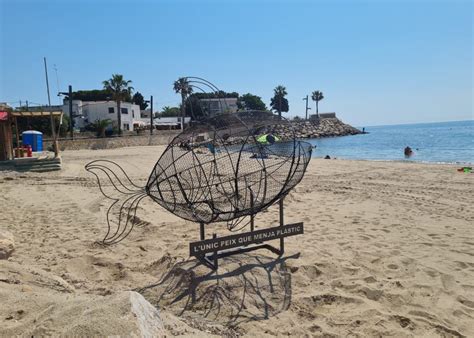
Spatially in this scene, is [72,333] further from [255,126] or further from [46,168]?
[46,168]

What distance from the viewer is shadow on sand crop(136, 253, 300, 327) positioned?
384 cm

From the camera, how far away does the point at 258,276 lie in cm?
463

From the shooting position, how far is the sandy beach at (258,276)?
10.9 ft

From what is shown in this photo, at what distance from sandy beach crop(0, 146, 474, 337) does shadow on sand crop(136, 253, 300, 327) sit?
0.01m

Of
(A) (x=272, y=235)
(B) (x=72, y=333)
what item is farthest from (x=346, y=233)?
(B) (x=72, y=333)

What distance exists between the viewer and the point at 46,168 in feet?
53.6

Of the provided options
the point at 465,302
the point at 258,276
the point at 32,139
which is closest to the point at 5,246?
the point at 258,276

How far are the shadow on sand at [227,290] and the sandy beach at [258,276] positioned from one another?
0.5 inches

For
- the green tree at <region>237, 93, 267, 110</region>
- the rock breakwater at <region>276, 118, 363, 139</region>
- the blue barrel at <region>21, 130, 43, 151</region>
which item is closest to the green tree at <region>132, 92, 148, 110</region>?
the green tree at <region>237, 93, 267, 110</region>

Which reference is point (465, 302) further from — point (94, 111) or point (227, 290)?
point (94, 111)

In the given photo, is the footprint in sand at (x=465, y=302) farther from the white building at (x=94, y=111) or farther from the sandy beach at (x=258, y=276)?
the white building at (x=94, y=111)

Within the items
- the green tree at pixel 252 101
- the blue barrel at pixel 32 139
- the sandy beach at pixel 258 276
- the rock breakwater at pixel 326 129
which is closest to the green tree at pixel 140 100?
the green tree at pixel 252 101

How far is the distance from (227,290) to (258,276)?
0.53m

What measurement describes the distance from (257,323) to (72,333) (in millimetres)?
1795
